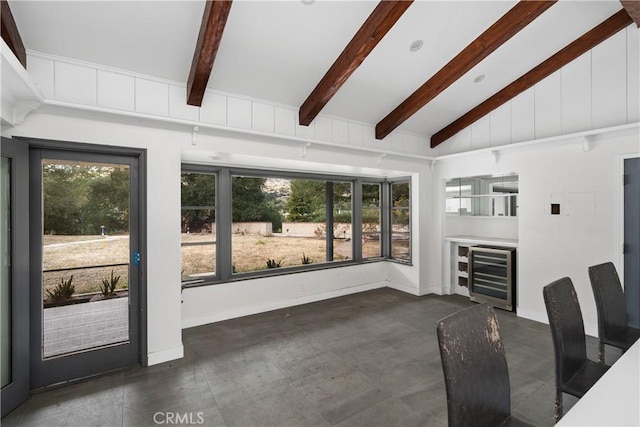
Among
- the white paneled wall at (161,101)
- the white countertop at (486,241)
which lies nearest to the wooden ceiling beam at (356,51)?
the white paneled wall at (161,101)

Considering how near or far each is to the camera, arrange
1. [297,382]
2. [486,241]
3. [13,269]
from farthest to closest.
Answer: [486,241] < [297,382] < [13,269]

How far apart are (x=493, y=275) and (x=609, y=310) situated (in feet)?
8.13

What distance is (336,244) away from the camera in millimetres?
5480

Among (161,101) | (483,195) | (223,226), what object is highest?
(161,101)

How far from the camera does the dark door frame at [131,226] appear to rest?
101 inches

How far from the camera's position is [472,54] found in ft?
10.7

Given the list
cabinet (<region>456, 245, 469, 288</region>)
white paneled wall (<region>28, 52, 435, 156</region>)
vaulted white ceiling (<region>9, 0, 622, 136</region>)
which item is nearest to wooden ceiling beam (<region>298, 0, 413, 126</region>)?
vaulted white ceiling (<region>9, 0, 622, 136</region>)

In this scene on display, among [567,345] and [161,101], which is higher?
[161,101]

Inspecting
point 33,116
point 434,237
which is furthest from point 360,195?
point 33,116

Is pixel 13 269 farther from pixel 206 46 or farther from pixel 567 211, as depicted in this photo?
pixel 567 211

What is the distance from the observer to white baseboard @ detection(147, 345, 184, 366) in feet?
9.74

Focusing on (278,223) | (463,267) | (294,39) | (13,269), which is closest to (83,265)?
(13,269)

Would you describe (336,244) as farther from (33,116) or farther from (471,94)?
(33,116)

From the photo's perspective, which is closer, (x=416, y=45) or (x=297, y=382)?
(x=297, y=382)
